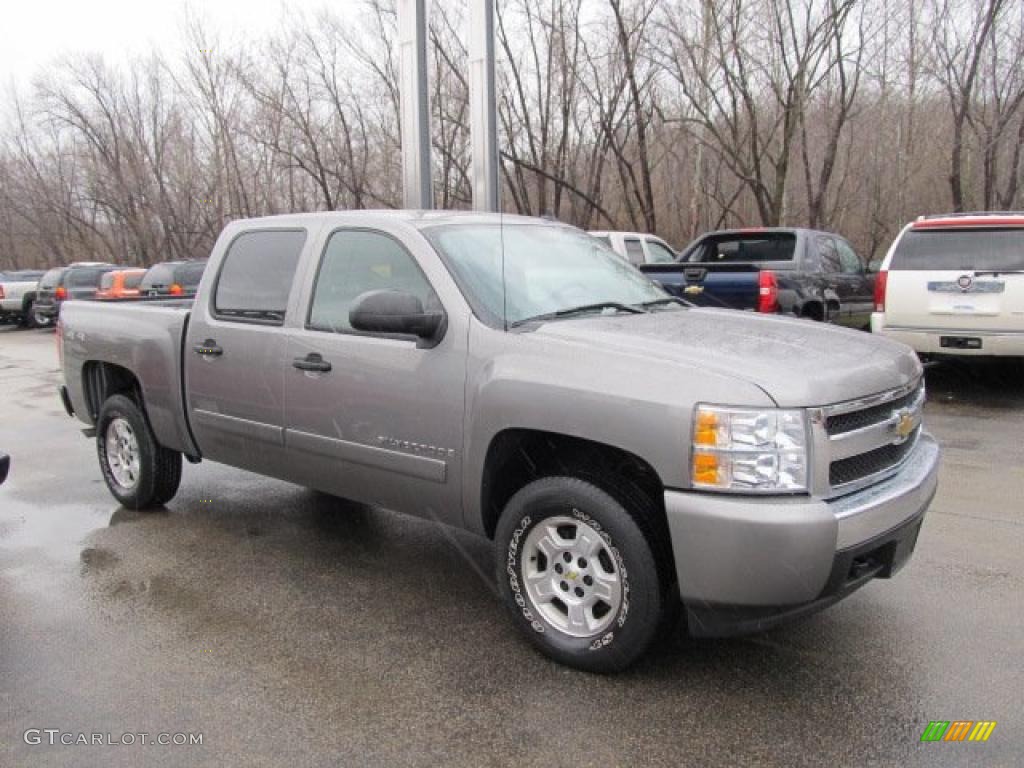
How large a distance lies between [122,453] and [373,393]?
9.02ft

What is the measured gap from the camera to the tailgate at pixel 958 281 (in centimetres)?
819

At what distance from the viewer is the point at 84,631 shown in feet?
12.3

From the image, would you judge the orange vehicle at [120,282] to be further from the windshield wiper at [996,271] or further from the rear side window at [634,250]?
Answer: the windshield wiper at [996,271]

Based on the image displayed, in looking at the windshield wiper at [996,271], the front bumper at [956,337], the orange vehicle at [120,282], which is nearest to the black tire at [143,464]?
the front bumper at [956,337]

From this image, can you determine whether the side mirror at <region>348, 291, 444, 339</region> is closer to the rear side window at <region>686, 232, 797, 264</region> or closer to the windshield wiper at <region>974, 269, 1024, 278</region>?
the windshield wiper at <region>974, 269, 1024, 278</region>

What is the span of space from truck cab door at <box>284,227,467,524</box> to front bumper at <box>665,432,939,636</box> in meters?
1.14

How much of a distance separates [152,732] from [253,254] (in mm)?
2723

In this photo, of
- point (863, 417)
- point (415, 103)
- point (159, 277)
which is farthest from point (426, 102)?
point (863, 417)

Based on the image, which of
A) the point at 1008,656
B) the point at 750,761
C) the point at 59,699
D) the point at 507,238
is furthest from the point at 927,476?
the point at 59,699

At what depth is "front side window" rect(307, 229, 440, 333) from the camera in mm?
3979

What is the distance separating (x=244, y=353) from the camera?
455cm

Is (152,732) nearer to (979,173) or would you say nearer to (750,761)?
(750,761)

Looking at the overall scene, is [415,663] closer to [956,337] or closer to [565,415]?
[565,415]

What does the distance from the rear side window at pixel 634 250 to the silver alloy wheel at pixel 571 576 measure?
1047 centimetres
